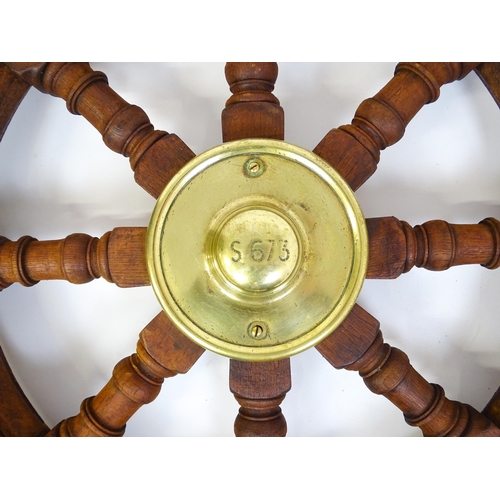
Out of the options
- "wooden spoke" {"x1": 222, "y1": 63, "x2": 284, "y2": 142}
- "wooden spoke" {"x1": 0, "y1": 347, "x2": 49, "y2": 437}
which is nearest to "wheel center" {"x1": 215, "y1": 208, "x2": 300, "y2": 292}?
"wooden spoke" {"x1": 222, "y1": 63, "x2": 284, "y2": 142}

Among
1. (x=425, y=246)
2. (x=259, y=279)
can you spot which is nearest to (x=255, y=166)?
(x=259, y=279)

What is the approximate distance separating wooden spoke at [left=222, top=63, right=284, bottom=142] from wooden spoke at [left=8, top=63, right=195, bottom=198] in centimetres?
9

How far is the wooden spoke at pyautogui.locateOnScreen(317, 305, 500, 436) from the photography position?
95cm

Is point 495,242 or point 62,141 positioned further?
point 62,141

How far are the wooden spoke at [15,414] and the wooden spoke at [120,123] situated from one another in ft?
1.42

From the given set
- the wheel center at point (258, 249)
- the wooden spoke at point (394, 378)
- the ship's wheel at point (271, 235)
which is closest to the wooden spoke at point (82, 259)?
the ship's wheel at point (271, 235)

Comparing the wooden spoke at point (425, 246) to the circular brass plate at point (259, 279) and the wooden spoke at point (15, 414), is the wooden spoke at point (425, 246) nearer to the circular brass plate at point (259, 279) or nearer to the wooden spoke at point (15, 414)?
the circular brass plate at point (259, 279)

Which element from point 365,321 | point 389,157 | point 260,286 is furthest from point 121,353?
point 389,157

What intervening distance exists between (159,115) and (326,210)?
1.35 ft

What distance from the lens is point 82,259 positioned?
0.95 meters

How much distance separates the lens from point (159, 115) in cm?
113

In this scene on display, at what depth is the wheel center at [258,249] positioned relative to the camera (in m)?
0.90

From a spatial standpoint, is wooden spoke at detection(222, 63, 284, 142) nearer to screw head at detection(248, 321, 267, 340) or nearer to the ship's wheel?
the ship's wheel

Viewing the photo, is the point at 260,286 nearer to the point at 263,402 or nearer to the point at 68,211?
the point at 263,402
